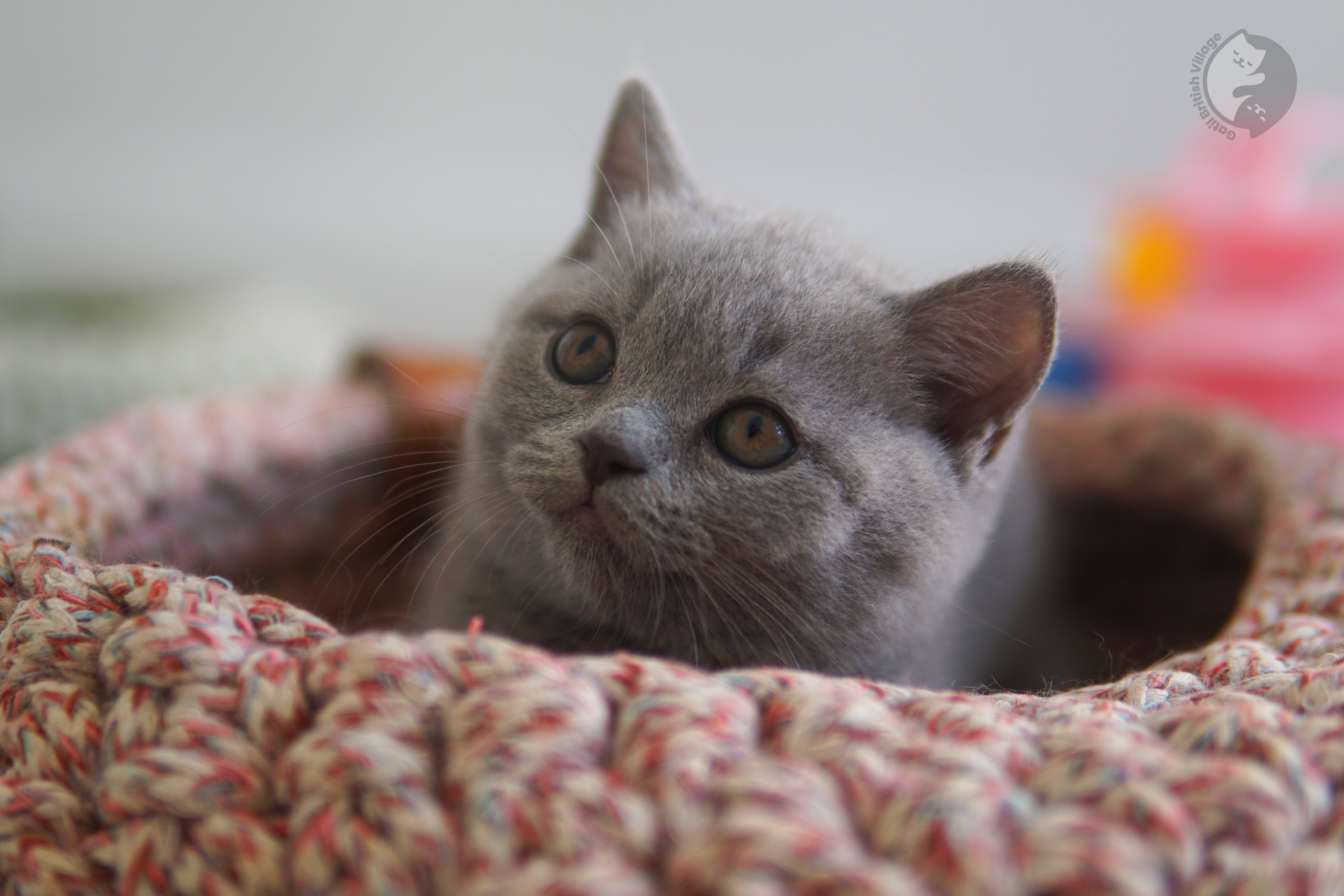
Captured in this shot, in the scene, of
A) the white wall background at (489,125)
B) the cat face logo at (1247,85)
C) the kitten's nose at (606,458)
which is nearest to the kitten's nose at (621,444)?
the kitten's nose at (606,458)

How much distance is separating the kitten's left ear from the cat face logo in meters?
0.60

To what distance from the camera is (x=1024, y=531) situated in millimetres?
1236

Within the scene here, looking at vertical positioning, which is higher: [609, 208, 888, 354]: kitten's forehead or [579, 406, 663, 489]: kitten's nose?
[609, 208, 888, 354]: kitten's forehead

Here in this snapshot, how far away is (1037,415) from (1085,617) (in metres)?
0.31

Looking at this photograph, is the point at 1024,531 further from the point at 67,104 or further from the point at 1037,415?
the point at 67,104

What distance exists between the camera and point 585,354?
2.78 ft

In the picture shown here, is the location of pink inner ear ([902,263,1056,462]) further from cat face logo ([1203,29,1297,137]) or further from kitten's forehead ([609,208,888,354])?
cat face logo ([1203,29,1297,137])

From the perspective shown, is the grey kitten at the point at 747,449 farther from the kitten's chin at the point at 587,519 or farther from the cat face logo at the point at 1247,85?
the cat face logo at the point at 1247,85

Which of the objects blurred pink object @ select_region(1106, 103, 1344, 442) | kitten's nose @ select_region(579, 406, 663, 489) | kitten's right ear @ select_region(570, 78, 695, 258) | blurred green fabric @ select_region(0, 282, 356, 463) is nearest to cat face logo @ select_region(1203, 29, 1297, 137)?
blurred pink object @ select_region(1106, 103, 1344, 442)

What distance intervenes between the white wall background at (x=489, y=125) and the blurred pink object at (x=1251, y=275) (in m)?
0.24

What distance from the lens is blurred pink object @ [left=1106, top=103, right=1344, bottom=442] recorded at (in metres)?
1.53

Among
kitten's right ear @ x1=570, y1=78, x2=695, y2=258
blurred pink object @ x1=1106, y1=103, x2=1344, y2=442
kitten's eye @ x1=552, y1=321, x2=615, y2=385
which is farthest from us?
blurred pink object @ x1=1106, y1=103, x2=1344, y2=442

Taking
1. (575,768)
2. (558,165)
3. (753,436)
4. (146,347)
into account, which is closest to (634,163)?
(753,436)

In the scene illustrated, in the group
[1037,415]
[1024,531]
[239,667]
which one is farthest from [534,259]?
[239,667]
